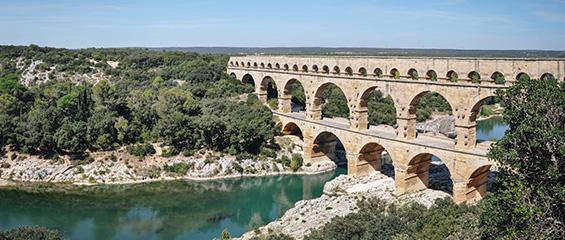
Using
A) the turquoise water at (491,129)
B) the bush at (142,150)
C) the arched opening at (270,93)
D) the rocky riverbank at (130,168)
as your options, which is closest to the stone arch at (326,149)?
the rocky riverbank at (130,168)

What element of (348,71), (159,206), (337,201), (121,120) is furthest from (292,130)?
(337,201)

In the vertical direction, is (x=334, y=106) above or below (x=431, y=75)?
below

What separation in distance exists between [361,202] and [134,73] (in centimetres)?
3732

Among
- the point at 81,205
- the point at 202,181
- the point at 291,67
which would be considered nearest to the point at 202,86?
the point at 291,67

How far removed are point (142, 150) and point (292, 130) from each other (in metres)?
12.2

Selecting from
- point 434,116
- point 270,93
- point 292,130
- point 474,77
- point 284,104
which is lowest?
point 434,116

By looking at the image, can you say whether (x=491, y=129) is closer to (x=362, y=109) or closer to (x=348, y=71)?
(x=348, y=71)

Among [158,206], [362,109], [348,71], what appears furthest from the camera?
[348,71]

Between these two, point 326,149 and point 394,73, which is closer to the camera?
point 394,73

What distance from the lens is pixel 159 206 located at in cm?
3055

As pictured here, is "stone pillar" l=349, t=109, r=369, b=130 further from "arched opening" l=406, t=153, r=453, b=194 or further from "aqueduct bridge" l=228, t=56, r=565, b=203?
"arched opening" l=406, t=153, r=453, b=194

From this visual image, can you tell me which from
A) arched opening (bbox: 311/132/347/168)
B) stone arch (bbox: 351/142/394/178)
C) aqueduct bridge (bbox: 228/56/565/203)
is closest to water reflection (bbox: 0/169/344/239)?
arched opening (bbox: 311/132/347/168)

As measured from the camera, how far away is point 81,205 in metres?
30.5

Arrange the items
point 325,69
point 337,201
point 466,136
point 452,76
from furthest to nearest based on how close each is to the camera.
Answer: point 325,69
point 452,76
point 337,201
point 466,136
